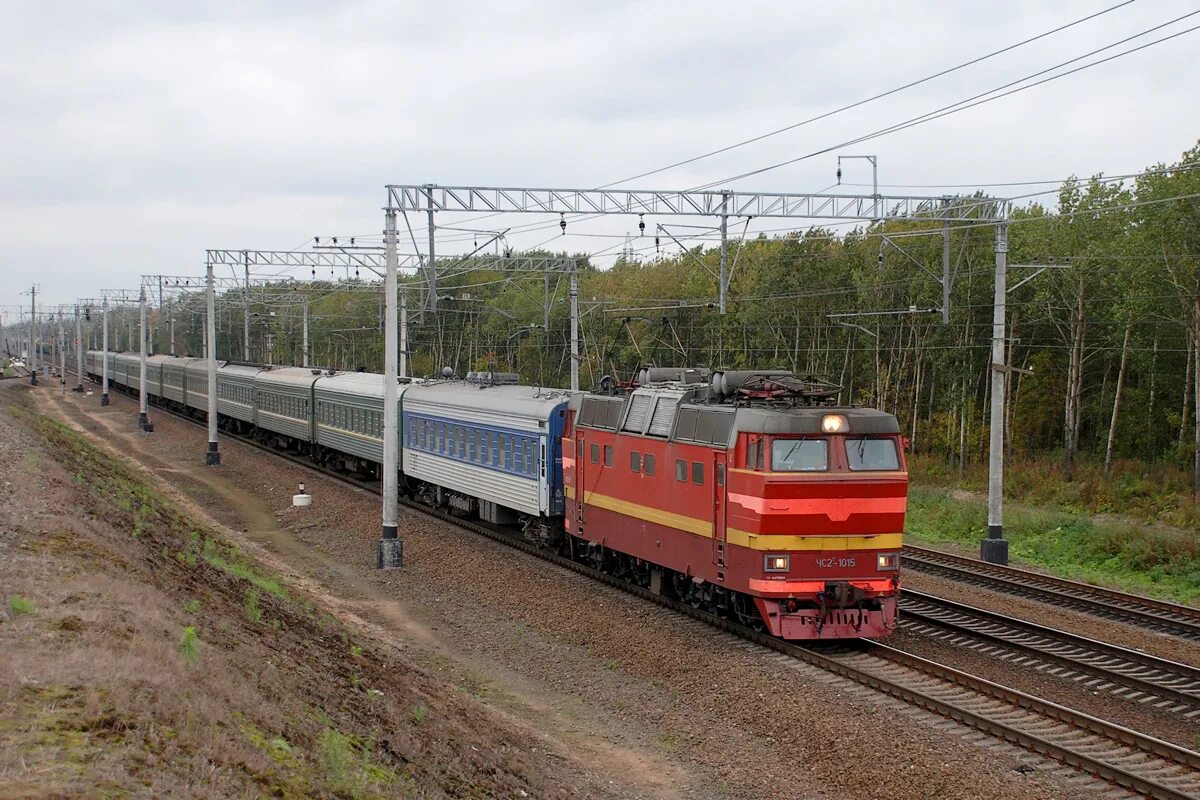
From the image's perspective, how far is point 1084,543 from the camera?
89.9 feet

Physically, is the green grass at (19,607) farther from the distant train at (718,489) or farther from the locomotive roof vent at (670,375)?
the locomotive roof vent at (670,375)

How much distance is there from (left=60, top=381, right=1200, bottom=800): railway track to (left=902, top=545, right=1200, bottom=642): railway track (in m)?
5.96

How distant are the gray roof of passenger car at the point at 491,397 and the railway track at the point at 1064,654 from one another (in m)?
9.29

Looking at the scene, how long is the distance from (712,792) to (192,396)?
59040 mm

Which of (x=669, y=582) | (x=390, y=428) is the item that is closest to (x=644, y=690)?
(x=669, y=582)

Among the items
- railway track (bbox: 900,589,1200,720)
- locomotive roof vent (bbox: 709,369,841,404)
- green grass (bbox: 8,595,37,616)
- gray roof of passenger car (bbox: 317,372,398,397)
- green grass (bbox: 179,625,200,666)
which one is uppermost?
locomotive roof vent (bbox: 709,369,841,404)

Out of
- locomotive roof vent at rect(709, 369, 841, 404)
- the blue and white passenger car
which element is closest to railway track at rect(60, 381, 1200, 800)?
locomotive roof vent at rect(709, 369, 841, 404)

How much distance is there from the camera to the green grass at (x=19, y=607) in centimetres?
1095

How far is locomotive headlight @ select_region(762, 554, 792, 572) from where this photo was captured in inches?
624

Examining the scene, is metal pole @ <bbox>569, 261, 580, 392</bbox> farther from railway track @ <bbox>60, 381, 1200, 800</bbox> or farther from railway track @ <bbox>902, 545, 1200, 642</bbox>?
railway track @ <bbox>60, 381, 1200, 800</bbox>

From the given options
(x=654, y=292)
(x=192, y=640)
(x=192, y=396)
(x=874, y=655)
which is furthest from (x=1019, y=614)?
(x=192, y=396)

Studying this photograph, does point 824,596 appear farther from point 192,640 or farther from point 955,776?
point 192,640

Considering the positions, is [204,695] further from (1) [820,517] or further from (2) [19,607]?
(1) [820,517]

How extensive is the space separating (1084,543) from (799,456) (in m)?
15.0
